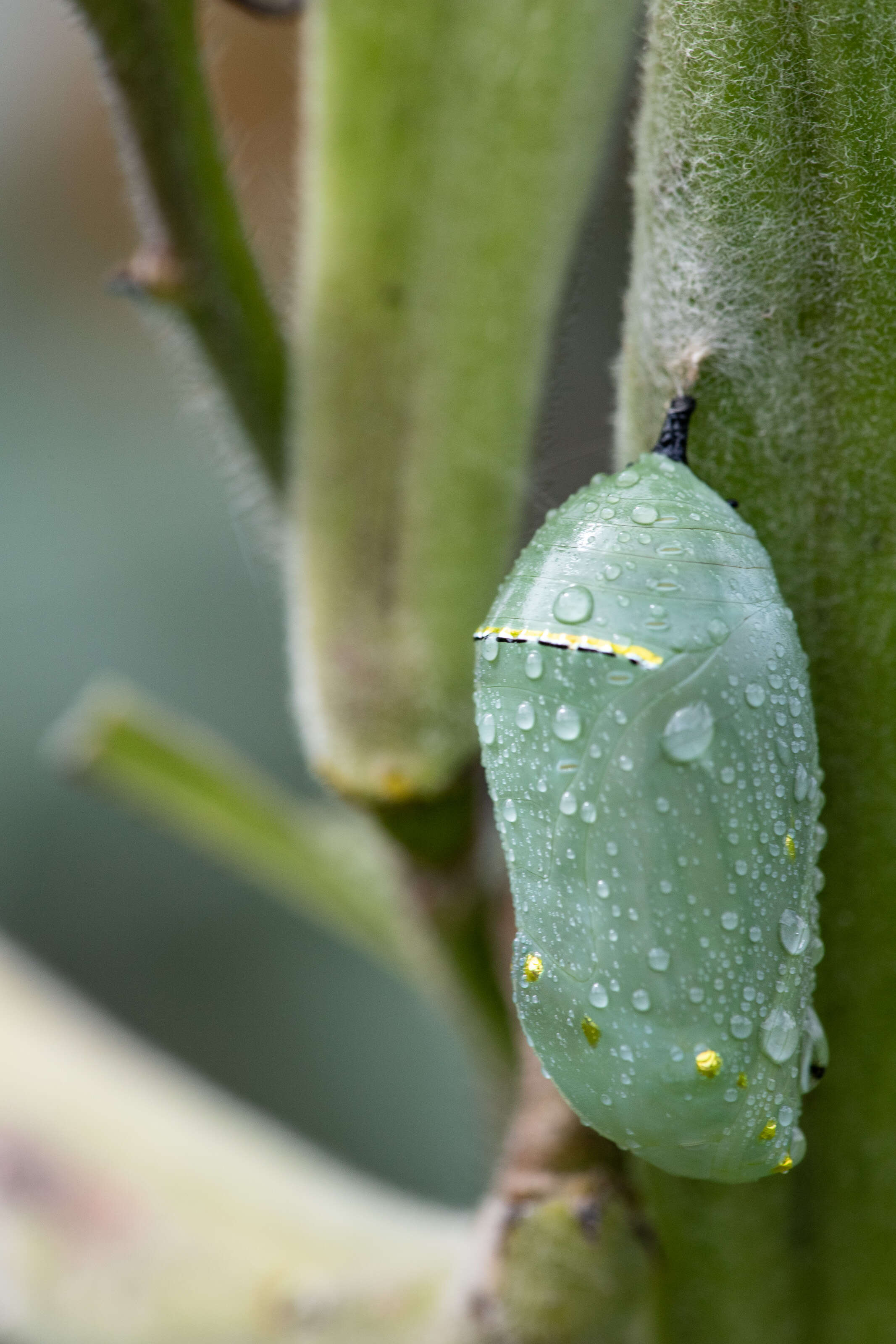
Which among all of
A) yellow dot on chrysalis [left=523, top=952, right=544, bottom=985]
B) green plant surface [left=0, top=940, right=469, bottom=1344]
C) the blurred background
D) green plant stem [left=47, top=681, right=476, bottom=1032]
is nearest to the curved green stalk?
green plant stem [left=47, top=681, right=476, bottom=1032]

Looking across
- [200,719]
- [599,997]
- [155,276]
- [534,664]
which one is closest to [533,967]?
[599,997]

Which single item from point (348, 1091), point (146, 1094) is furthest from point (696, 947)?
point (348, 1091)

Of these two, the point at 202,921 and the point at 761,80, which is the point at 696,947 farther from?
the point at 202,921

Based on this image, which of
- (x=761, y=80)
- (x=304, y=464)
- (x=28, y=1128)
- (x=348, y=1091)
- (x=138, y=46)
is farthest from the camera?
(x=348, y=1091)

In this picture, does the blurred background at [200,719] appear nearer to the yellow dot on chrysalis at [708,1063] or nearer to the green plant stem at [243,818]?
the green plant stem at [243,818]

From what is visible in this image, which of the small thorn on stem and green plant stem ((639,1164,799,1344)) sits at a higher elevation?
the small thorn on stem

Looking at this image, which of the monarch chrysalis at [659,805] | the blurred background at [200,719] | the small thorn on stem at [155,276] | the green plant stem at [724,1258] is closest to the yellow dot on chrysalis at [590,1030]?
the monarch chrysalis at [659,805]

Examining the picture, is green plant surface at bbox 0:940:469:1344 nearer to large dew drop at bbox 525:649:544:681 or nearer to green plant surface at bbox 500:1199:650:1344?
green plant surface at bbox 500:1199:650:1344
